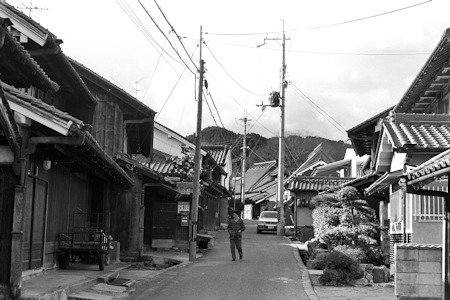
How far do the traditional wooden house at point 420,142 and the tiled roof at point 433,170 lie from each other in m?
3.74

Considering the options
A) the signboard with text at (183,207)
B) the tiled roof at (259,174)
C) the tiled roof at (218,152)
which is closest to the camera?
the signboard with text at (183,207)

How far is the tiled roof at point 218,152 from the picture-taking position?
56750 mm

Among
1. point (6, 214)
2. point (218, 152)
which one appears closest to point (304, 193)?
point (218, 152)

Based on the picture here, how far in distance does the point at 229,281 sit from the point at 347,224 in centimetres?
554

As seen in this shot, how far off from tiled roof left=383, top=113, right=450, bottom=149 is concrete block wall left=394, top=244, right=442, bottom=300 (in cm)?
343

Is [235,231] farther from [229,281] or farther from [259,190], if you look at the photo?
[259,190]

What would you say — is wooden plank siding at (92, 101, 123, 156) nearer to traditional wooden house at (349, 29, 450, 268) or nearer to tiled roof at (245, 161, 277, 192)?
traditional wooden house at (349, 29, 450, 268)

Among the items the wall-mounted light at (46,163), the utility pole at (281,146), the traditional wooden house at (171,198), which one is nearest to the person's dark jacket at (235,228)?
the traditional wooden house at (171,198)

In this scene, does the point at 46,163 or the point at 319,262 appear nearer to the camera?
the point at 46,163

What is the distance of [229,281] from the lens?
53.3ft

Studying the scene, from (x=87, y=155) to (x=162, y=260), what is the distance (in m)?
9.54

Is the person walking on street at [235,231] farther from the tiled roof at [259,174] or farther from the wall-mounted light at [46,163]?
the tiled roof at [259,174]

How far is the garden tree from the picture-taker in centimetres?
1916

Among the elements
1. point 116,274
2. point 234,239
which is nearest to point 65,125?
point 116,274
